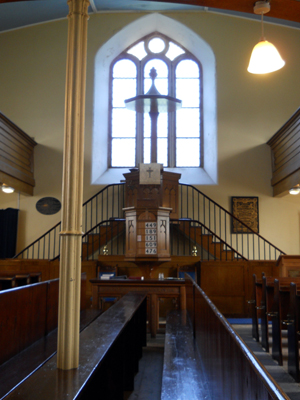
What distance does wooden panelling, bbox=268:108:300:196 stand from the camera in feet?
28.1

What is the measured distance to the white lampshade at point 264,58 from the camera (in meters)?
3.97

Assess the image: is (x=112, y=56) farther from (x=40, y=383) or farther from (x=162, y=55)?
(x=40, y=383)

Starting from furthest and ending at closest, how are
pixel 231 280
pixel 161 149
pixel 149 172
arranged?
pixel 161 149 → pixel 149 172 → pixel 231 280

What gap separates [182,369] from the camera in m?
2.93

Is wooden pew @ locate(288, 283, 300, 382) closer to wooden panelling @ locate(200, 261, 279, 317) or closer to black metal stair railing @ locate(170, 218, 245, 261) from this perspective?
wooden panelling @ locate(200, 261, 279, 317)

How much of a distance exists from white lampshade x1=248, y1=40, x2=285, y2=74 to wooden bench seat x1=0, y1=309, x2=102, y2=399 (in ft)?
10.4

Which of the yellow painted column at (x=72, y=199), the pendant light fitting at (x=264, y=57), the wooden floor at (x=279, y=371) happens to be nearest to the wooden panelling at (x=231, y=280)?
the wooden floor at (x=279, y=371)

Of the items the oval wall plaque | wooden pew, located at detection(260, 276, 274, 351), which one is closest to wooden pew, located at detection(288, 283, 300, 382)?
wooden pew, located at detection(260, 276, 274, 351)

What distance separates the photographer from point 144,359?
4.71 metres

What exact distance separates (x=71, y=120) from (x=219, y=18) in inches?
404

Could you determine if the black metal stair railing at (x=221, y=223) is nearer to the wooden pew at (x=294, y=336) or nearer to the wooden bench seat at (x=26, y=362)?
the wooden pew at (x=294, y=336)

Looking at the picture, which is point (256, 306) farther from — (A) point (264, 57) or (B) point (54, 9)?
(B) point (54, 9)

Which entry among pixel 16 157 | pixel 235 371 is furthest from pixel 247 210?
pixel 235 371

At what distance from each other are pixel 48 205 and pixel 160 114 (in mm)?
4060
